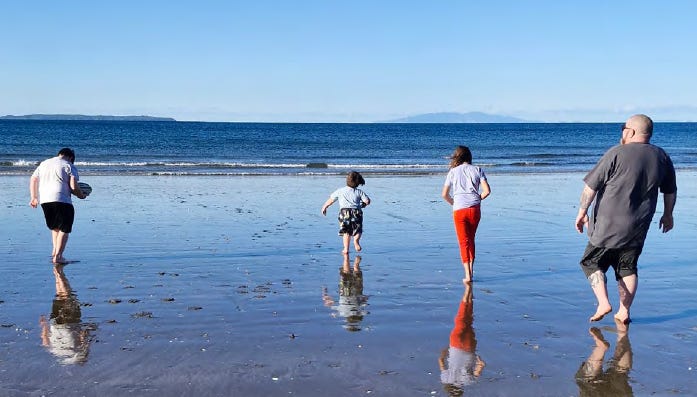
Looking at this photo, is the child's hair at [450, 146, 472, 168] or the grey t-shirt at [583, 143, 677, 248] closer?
the grey t-shirt at [583, 143, 677, 248]

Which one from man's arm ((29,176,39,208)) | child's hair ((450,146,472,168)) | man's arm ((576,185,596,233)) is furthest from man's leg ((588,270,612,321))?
man's arm ((29,176,39,208))

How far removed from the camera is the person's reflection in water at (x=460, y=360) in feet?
16.0

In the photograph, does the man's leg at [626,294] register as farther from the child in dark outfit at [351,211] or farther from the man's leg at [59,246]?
the man's leg at [59,246]

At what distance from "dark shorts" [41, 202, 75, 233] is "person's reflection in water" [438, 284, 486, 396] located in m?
5.31

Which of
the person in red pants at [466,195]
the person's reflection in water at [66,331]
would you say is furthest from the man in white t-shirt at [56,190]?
the person in red pants at [466,195]

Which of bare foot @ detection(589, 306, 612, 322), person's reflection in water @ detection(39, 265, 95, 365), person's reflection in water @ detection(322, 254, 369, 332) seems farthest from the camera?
person's reflection in water @ detection(322, 254, 369, 332)

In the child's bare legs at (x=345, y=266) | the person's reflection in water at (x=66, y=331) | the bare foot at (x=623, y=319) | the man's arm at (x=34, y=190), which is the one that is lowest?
the person's reflection in water at (x=66, y=331)

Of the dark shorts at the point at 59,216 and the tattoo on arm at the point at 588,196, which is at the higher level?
the tattoo on arm at the point at 588,196

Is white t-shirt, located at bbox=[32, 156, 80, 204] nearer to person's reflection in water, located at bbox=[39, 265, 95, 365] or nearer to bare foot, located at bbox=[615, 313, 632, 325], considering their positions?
person's reflection in water, located at bbox=[39, 265, 95, 365]

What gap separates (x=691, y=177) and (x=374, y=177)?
35.5 ft

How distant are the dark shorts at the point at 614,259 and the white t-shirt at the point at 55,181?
6.46m

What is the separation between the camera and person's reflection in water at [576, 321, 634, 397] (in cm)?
477

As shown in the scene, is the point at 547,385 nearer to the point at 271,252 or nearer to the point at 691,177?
the point at 271,252

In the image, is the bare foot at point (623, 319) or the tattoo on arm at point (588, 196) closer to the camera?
the tattoo on arm at point (588, 196)
